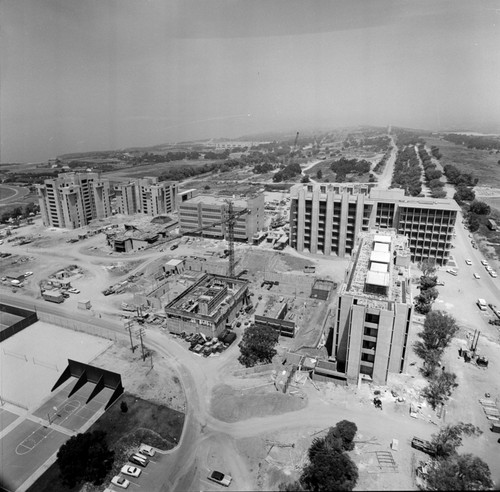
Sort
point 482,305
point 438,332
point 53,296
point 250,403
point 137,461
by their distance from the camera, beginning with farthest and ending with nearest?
point 53,296, point 482,305, point 438,332, point 250,403, point 137,461

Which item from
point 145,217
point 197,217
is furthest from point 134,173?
point 197,217

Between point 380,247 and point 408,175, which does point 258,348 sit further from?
point 408,175

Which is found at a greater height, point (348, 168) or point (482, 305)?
point (348, 168)

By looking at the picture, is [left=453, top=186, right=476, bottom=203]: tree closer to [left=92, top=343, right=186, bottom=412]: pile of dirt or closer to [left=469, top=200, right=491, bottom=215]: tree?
[left=469, top=200, right=491, bottom=215]: tree

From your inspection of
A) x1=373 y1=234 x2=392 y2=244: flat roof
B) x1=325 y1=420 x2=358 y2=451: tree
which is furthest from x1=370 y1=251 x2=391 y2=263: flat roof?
x1=325 y1=420 x2=358 y2=451: tree

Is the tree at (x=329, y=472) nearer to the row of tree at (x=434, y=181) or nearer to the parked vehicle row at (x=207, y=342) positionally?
the parked vehicle row at (x=207, y=342)

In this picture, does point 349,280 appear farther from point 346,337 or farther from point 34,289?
point 34,289

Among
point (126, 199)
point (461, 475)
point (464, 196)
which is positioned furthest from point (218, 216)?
point (464, 196)
